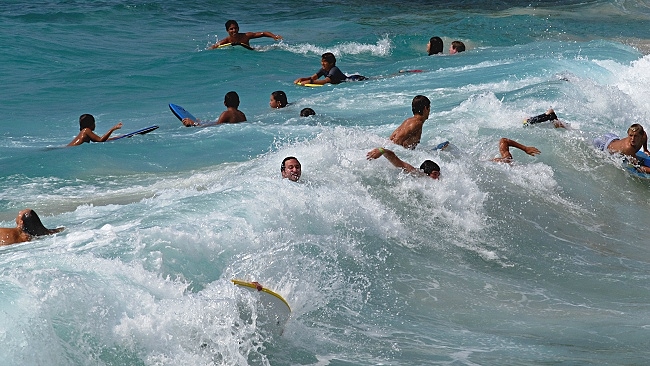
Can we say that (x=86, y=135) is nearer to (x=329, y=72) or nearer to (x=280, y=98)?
(x=280, y=98)

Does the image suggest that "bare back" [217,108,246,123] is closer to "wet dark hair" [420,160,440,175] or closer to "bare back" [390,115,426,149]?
"bare back" [390,115,426,149]

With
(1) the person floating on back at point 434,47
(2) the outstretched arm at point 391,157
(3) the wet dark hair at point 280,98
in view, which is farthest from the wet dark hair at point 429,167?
(1) the person floating on back at point 434,47

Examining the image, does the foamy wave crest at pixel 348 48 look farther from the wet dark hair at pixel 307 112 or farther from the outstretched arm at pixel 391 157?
the outstretched arm at pixel 391 157

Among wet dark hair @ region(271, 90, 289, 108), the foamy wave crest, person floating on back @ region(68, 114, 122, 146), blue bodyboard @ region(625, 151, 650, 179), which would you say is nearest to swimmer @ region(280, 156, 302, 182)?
person floating on back @ region(68, 114, 122, 146)

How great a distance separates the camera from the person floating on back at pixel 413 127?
10.7 meters

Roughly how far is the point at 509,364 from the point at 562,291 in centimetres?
194

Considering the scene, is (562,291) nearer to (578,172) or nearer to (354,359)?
(354,359)

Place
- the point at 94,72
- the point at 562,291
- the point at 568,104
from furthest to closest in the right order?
the point at 94,72, the point at 568,104, the point at 562,291

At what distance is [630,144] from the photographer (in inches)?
459

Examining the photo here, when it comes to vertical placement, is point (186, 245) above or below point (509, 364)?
above

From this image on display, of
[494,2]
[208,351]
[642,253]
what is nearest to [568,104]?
[642,253]

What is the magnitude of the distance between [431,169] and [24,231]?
13.6 feet

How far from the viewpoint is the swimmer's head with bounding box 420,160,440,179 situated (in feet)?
31.8

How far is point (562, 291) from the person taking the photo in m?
7.95
